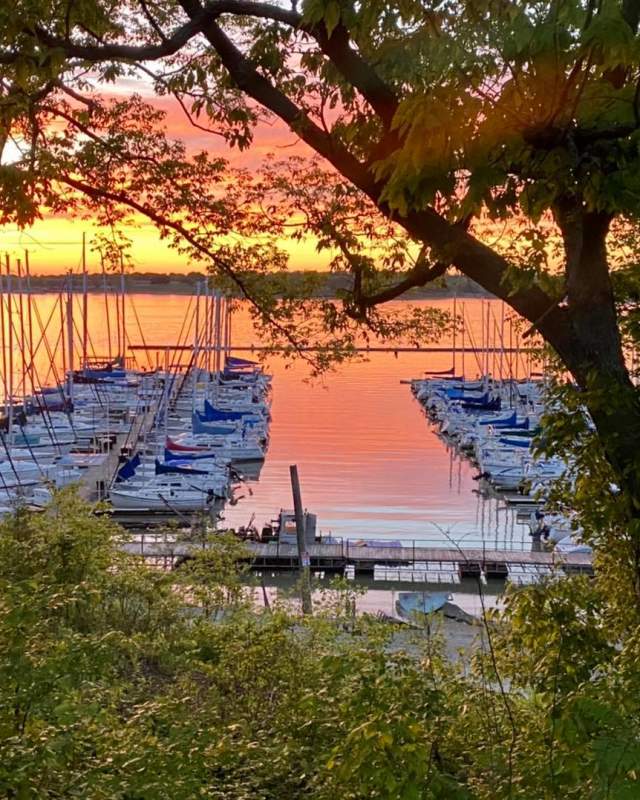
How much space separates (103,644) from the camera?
5277 millimetres

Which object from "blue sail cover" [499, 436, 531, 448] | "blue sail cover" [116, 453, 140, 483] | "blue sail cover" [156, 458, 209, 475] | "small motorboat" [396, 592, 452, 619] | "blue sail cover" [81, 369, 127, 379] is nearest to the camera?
"small motorboat" [396, 592, 452, 619]

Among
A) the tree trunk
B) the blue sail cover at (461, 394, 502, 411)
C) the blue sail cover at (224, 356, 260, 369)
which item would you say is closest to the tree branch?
the tree trunk

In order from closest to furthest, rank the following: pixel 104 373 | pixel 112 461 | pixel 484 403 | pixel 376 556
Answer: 1. pixel 376 556
2. pixel 112 461
3. pixel 484 403
4. pixel 104 373

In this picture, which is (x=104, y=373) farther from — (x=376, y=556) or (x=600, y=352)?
(x=600, y=352)

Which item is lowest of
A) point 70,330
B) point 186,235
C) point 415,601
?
point 415,601

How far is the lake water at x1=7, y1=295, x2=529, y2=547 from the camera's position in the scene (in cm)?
3027

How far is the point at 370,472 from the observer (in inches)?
1502

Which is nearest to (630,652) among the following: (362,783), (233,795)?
(362,783)

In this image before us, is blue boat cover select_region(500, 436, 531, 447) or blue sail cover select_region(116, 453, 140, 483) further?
blue boat cover select_region(500, 436, 531, 447)

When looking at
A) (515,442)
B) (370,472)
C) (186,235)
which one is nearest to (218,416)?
(370,472)

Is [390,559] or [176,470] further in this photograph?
[176,470]

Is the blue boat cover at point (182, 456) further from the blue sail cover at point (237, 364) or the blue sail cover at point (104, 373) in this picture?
the blue sail cover at point (237, 364)

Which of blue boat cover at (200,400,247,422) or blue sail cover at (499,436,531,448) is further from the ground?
blue boat cover at (200,400,247,422)

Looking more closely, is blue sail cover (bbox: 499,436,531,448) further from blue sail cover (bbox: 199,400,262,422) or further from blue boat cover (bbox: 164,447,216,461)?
blue boat cover (bbox: 164,447,216,461)
